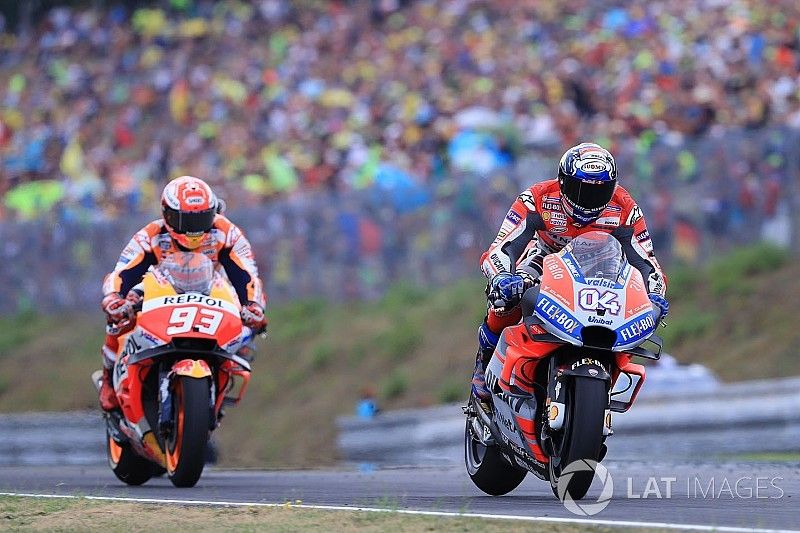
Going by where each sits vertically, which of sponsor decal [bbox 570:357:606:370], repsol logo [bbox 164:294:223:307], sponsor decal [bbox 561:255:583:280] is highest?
sponsor decal [bbox 561:255:583:280]

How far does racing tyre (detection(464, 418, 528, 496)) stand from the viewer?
896 centimetres

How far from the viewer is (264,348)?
73.8 ft

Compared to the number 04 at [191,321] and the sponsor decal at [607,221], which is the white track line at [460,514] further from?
the sponsor decal at [607,221]

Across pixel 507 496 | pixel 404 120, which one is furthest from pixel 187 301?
pixel 404 120

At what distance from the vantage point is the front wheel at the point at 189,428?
9648 mm

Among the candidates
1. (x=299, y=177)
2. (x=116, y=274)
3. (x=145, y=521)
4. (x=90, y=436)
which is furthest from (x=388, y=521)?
(x=299, y=177)

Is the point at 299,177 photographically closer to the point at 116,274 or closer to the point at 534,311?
the point at 116,274

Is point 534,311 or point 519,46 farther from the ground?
point 534,311

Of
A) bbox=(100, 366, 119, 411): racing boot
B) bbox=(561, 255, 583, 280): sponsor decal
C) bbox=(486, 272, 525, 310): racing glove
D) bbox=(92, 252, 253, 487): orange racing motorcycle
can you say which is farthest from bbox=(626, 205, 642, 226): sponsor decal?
bbox=(100, 366, 119, 411): racing boot

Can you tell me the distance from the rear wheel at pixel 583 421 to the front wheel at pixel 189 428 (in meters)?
2.84

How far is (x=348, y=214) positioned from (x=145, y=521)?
13.0m

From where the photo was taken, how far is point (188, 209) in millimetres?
10367

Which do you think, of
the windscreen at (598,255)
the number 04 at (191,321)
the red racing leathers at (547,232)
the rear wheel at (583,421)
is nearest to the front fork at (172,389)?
the number 04 at (191,321)

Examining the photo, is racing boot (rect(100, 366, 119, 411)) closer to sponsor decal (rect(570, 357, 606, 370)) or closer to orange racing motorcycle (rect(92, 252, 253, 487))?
orange racing motorcycle (rect(92, 252, 253, 487))
